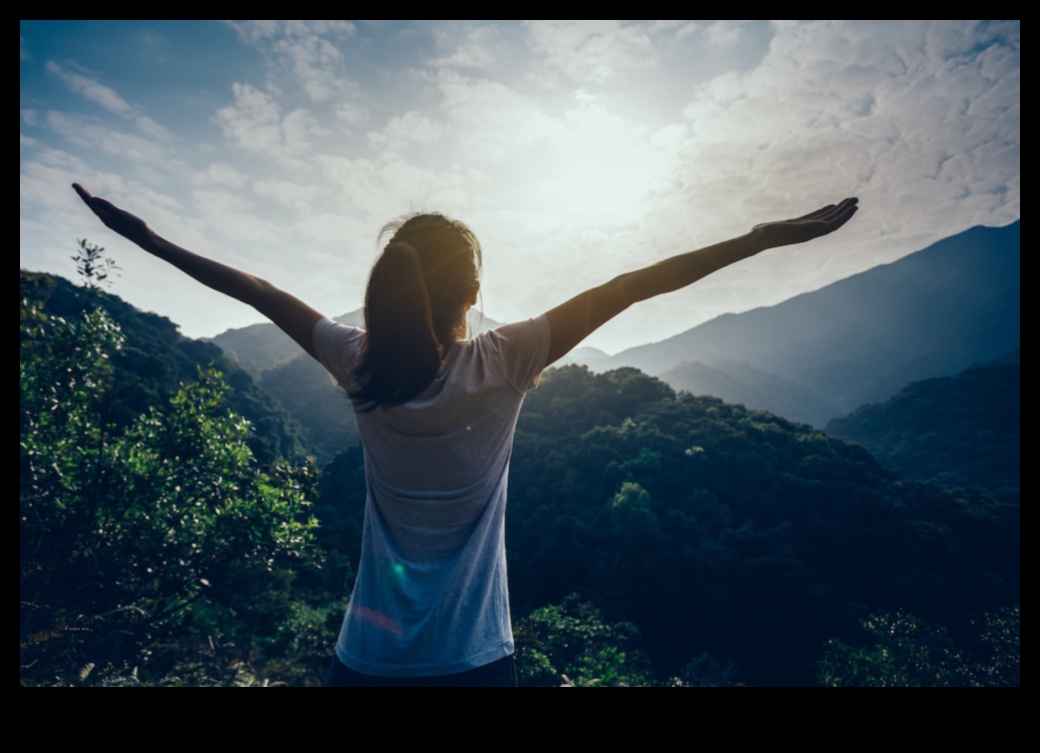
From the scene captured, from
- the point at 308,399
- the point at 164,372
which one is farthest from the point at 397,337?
the point at 308,399

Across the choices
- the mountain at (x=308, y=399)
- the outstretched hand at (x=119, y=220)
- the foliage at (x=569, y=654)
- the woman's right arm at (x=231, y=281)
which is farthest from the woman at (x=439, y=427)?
the mountain at (x=308, y=399)

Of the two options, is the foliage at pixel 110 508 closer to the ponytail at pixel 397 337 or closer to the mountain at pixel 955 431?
the ponytail at pixel 397 337

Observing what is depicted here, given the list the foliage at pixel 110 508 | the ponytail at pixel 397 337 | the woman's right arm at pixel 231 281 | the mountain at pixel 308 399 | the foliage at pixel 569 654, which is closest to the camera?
the ponytail at pixel 397 337

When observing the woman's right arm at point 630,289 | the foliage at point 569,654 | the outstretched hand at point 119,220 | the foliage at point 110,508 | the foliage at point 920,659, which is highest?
the outstretched hand at point 119,220

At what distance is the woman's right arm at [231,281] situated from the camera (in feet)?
3.83

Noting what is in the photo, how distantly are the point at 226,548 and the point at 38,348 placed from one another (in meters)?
4.10

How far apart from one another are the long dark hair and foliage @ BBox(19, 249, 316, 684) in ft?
25.9

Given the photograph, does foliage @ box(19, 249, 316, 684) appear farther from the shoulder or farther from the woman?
the shoulder

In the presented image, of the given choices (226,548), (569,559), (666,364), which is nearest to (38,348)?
(226,548)

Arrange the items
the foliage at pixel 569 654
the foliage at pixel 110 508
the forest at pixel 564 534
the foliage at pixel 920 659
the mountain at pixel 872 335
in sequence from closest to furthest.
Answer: the foliage at pixel 110 508
the forest at pixel 564 534
the foliage at pixel 569 654
the foliage at pixel 920 659
the mountain at pixel 872 335

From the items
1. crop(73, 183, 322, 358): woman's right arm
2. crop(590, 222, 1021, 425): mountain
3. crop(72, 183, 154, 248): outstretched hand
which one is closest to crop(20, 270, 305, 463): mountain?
crop(72, 183, 154, 248): outstretched hand

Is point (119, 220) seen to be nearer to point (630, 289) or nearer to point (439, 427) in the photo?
point (439, 427)

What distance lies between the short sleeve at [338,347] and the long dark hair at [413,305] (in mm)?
50

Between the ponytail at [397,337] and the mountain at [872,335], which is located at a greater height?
the mountain at [872,335]
